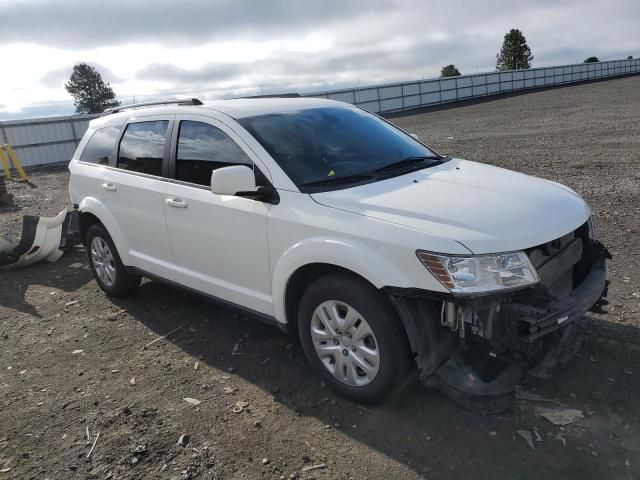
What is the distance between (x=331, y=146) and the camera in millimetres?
3889

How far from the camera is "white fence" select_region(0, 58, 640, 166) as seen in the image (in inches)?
775

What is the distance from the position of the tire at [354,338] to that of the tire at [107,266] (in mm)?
2451

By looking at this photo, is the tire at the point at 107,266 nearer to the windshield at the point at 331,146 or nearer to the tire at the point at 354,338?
the windshield at the point at 331,146

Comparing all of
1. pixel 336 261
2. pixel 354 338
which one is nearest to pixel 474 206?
pixel 336 261

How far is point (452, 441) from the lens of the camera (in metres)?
2.98

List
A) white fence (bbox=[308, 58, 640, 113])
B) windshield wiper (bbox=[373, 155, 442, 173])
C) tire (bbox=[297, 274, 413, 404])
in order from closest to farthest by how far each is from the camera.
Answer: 1. tire (bbox=[297, 274, 413, 404])
2. windshield wiper (bbox=[373, 155, 442, 173])
3. white fence (bbox=[308, 58, 640, 113])

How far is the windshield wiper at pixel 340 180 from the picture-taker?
3.48 meters

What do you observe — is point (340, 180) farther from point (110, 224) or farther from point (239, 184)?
point (110, 224)

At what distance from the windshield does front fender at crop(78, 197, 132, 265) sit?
1.85m

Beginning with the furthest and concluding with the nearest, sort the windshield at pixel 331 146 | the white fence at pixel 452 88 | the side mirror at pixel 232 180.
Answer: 1. the white fence at pixel 452 88
2. the windshield at pixel 331 146
3. the side mirror at pixel 232 180

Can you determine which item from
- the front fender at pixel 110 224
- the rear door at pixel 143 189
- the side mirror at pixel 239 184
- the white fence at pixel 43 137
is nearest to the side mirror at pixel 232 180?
the side mirror at pixel 239 184

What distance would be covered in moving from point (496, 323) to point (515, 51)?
77586mm

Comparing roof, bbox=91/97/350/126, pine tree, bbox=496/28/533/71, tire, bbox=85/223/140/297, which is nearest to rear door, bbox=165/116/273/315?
roof, bbox=91/97/350/126

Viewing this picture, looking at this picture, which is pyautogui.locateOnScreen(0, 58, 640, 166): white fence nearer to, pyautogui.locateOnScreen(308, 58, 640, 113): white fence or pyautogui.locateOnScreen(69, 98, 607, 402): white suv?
pyautogui.locateOnScreen(308, 58, 640, 113): white fence
